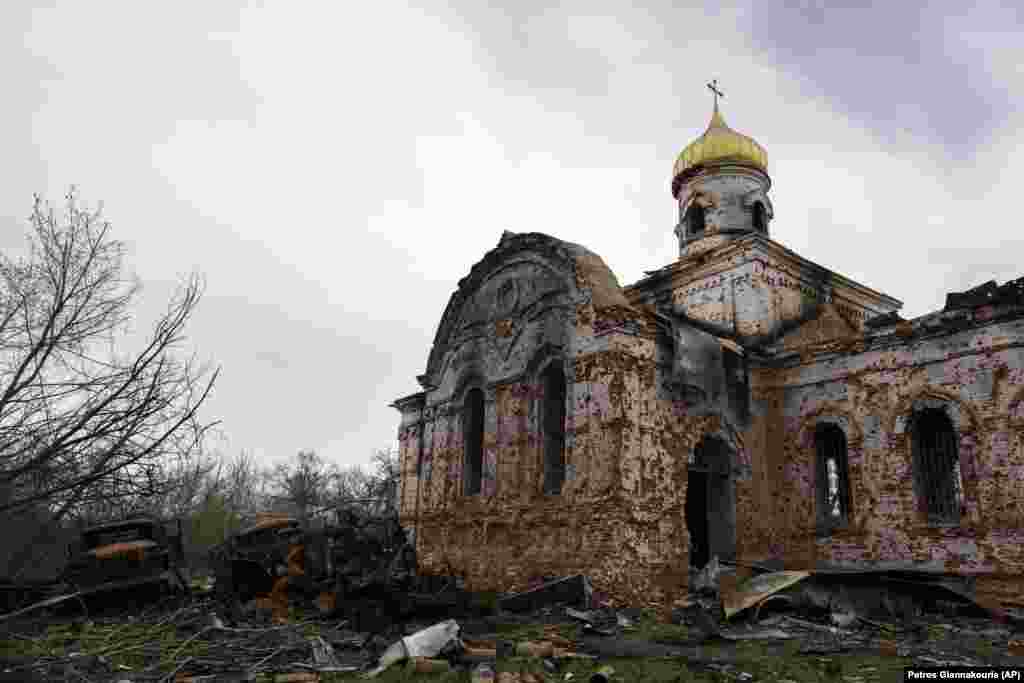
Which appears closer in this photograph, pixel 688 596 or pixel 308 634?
pixel 308 634

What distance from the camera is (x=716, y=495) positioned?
1616cm

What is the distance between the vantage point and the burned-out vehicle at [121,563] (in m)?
14.3

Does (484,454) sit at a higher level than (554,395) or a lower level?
lower

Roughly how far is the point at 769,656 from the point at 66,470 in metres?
7.76

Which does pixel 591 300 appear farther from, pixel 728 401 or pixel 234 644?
pixel 234 644

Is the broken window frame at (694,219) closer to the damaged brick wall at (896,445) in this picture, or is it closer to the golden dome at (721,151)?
the golden dome at (721,151)

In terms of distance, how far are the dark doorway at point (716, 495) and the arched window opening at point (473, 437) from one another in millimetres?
5051

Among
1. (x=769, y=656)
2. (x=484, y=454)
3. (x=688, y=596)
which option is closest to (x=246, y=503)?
(x=484, y=454)

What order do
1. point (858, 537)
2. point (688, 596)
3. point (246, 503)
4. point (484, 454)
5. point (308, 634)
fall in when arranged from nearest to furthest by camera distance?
point (308, 634)
point (688, 596)
point (858, 537)
point (484, 454)
point (246, 503)

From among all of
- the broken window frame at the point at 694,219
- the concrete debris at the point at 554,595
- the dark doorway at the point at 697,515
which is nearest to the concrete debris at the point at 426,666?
the concrete debris at the point at 554,595

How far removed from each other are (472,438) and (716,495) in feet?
19.5

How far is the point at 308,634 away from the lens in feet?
35.4

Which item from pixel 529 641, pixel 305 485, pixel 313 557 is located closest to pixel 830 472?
pixel 529 641

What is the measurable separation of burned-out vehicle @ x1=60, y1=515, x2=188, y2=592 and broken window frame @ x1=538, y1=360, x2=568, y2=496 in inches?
277
